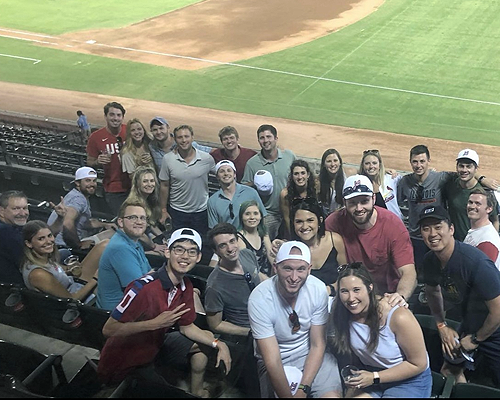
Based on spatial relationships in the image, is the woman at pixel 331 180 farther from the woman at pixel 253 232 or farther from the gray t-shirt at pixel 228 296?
the gray t-shirt at pixel 228 296

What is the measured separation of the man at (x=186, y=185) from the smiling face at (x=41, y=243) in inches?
80.6

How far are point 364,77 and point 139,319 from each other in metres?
15.4

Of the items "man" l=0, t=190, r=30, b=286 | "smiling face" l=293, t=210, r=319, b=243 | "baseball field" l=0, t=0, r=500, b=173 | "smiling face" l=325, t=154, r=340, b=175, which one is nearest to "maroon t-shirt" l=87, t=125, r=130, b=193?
"man" l=0, t=190, r=30, b=286

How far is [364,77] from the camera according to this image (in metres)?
18.2

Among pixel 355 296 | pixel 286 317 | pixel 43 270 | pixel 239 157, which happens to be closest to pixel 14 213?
pixel 43 270

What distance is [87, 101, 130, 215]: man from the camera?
24.3 ft

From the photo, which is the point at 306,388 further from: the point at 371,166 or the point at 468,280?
the point at 371,166

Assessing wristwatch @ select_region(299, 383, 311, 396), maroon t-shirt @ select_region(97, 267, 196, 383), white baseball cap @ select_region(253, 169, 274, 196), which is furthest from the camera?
white baseball cap @ select_region(253, 169, 274, 196)

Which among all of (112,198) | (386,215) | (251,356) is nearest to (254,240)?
(386,215)

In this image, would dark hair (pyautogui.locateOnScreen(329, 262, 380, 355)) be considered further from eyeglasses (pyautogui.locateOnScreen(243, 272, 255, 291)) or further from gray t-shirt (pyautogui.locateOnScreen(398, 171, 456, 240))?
gray t-shirt (pyautogui.locateOnScreen(398, 171, 456, 240))

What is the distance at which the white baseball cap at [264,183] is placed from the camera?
6.48 m

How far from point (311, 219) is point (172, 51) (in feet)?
57.6

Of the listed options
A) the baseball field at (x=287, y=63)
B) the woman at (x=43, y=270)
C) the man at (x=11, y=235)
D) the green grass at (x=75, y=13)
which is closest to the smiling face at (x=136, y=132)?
the man at (x=11, y=235)

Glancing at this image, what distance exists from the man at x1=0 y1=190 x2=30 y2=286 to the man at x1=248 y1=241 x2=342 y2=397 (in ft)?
6.73
